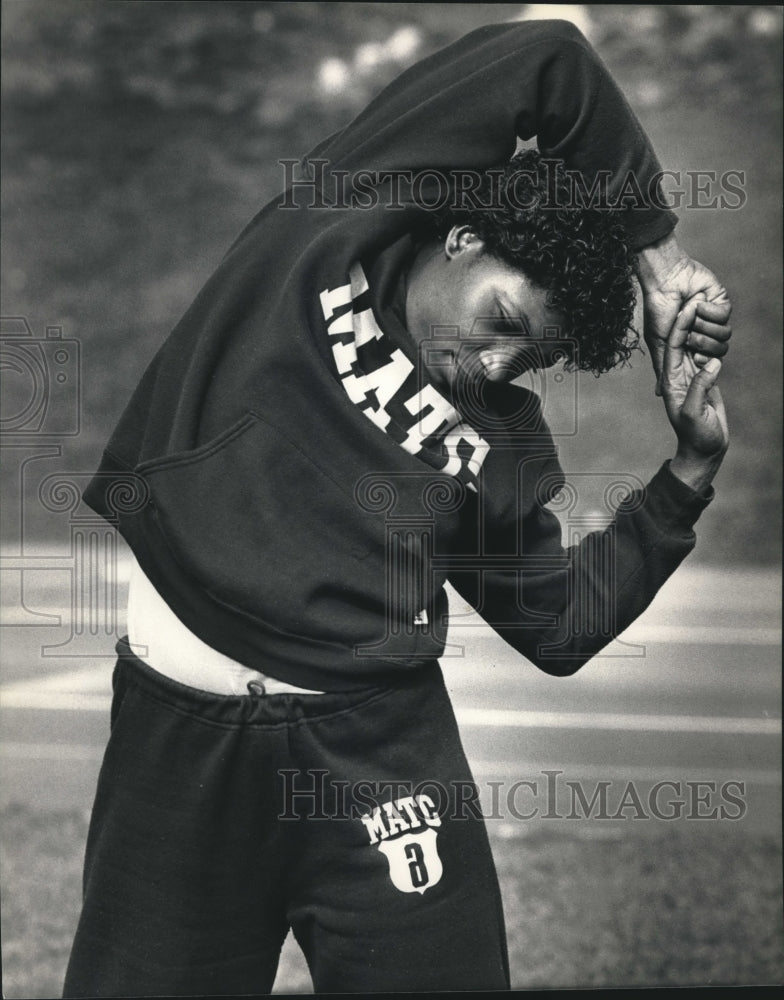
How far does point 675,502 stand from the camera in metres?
1.59

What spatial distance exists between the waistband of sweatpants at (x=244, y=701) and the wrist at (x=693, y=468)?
1.63 ft

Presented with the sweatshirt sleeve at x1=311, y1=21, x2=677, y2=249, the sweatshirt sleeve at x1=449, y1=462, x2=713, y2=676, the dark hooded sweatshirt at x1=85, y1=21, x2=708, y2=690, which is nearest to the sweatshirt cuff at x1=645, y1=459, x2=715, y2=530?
the sweatshirt sleeve at x1=449, y1=462, x2=713, y2=676

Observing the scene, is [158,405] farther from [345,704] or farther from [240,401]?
[345,704]

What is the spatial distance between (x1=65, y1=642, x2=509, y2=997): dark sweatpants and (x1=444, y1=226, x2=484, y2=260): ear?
0.56m


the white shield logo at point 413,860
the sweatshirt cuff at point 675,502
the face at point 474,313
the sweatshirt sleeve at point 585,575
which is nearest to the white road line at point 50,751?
the white shield logo at point 413,860

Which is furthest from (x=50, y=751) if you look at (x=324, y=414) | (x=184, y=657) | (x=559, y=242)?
(x=559, y=242)

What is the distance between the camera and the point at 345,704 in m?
1.48

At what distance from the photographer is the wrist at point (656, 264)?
158cm

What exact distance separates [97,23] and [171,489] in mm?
745

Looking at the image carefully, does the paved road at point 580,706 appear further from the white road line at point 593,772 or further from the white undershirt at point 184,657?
the white undershirt at point 184,657

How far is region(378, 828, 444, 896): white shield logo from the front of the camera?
1462mm

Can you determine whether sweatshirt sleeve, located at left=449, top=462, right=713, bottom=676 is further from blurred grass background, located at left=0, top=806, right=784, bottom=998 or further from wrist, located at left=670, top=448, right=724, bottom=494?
blurred grass background, located at left=0, top=806, right=784, bottom=998

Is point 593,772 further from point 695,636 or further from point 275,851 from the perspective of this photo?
point 275,851

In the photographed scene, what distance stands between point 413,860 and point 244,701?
0.30m
